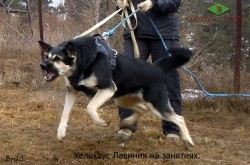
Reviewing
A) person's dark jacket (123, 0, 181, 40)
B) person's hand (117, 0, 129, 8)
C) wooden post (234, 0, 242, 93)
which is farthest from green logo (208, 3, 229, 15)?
person's hand (117, 0, 129, 8)

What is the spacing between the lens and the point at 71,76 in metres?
3.59

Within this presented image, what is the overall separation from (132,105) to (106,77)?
670mm

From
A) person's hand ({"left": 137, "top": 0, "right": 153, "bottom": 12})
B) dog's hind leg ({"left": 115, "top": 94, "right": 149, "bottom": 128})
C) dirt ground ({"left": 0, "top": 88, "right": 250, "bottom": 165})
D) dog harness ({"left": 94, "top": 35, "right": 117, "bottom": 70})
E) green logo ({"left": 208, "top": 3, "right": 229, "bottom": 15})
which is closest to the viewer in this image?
dog harness ({"left": 94, "top": 35, "right": 117, "bottom": 70})

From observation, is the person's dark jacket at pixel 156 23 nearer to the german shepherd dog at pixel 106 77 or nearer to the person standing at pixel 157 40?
the person standing at pixel 157 40

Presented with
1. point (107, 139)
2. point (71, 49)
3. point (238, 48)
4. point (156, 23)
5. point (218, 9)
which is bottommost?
point (107, 139)

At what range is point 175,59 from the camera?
4.06 m

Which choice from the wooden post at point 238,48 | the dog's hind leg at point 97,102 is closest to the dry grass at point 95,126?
the wooden post at point 238,48

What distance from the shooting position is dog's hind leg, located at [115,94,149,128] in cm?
401

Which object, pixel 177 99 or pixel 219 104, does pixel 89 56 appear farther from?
pixel 219 104

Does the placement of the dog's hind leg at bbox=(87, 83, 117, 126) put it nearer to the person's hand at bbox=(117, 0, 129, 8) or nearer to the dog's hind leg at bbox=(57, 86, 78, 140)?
the dog's hind leg at bbox=(57, 86, 78, 140)

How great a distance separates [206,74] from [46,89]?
9.72 ft

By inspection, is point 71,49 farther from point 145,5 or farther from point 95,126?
point 95,126

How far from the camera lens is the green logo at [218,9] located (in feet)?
27.9

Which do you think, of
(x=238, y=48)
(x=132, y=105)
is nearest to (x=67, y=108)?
(x=132, y=105)
